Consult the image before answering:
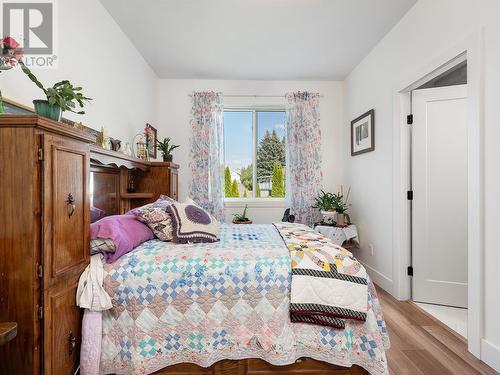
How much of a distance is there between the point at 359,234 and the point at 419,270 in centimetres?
109

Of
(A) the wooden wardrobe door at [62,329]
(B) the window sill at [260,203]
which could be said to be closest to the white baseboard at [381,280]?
(B) the window sill at [260,203]

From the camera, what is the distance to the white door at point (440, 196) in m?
2.74

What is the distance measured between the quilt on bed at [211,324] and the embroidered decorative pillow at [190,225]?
16.3 inches

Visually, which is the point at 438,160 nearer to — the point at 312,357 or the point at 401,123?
the point at 401,123

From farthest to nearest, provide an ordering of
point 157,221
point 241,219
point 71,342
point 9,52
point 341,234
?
point 241,219, point 341,234, point 157,221, point 71,342, point 9,52

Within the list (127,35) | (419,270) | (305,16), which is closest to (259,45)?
(305,16)

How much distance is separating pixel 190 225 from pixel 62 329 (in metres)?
0.96

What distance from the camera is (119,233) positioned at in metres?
1.67

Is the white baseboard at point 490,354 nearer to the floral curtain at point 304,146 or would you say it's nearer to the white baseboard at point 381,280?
the white baseboard at point 381,280

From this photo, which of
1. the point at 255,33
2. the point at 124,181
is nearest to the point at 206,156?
the point at 124,181

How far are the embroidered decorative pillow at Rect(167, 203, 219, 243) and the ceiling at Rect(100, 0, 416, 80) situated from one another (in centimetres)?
190

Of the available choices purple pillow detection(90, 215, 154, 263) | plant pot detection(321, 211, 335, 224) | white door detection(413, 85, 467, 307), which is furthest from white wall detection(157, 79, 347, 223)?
purple pillow detection(90, 215, 154, 263)

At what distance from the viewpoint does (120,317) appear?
5.04 ft

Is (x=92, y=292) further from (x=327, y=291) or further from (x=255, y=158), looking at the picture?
(x=255, y=158)
